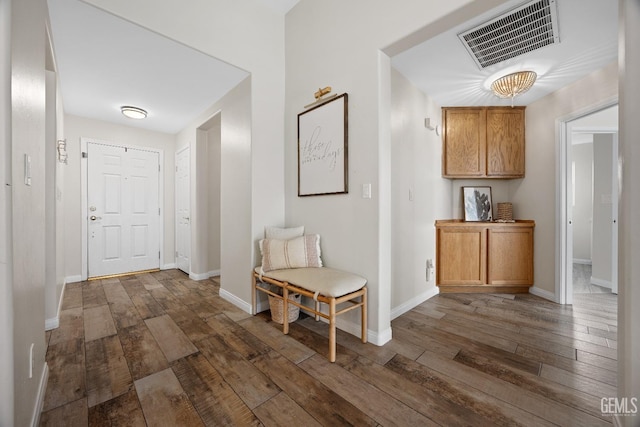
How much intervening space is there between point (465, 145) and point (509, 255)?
1.49m

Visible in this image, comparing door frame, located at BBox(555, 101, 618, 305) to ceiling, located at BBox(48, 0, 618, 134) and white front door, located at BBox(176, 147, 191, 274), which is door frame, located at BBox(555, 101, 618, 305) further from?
white front door, located at BBox(176, 147, 191, 274)

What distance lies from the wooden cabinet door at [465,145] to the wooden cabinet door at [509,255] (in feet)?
2.69

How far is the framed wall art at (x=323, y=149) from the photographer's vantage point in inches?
84.0

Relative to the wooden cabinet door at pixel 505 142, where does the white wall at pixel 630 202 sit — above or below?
below

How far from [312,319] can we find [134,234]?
11.3 ft

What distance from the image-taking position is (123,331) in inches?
83.6

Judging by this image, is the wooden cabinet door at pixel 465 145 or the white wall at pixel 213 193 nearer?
the wooden cabinet door at pixel 465 145

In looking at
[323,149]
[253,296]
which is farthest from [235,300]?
[323,149]

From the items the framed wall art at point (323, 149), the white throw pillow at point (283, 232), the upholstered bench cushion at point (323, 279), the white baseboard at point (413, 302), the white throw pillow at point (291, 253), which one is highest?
the framed wall art at point (323, 149)

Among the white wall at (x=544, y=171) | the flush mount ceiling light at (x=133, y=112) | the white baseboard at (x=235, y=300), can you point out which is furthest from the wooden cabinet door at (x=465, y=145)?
the flush mount ceiling light at (x=133, y=112)

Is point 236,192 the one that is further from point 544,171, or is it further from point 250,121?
point 544,171

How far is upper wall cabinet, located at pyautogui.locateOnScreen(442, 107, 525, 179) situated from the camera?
320 cm

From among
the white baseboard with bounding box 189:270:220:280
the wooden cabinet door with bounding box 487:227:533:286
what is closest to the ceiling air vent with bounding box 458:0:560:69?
the wooden cabinet door with bounding box 487:227:533:286

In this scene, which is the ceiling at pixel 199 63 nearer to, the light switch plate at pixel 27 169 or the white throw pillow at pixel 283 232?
the light switch plate at pixel 27 169
